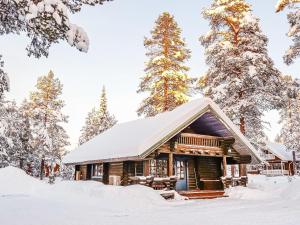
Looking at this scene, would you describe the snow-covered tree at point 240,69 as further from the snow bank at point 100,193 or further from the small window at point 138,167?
the snow bank at point 100,193

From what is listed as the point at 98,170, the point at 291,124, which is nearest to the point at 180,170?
the point at 98,170

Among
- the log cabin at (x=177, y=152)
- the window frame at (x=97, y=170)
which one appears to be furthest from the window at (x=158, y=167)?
the window frame at (x=97, y=170)

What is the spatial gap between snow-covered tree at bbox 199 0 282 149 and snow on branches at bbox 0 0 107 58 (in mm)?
17682

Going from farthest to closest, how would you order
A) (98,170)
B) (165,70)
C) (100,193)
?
(165,70)
(98,170)
(100,193)

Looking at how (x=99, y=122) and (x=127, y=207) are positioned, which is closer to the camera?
(x=127, y=207)

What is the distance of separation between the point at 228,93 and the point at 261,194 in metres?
9.18

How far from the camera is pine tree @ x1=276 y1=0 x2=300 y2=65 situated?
760 inches

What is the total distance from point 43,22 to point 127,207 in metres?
8.54

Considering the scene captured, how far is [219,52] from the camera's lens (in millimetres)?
25125

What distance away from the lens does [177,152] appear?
18719mm

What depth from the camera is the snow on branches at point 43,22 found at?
21.9ft

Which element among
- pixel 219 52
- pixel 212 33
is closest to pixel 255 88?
pixel 219 52

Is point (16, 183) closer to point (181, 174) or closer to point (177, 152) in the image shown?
point (181, 174)

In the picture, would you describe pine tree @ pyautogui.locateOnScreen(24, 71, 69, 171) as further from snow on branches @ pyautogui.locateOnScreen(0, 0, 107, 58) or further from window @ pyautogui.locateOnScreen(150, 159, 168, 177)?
snow on branches @ pyautogui.locateOnScreen(0, 0, 107, 58)
